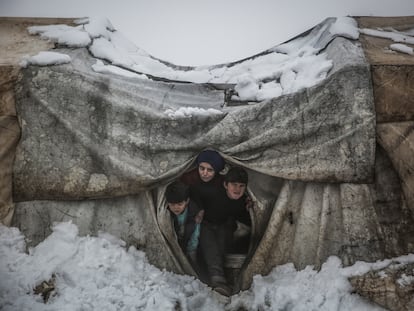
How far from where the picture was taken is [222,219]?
12.6ft

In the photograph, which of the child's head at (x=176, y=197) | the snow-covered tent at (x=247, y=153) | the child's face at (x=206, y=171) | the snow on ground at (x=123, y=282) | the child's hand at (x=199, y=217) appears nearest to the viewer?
the snow on ground at (x=123, y=282)

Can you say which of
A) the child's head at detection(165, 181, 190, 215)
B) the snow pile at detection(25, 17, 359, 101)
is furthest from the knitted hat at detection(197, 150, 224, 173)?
the snow pile at detection(25, 17, 359, 101)

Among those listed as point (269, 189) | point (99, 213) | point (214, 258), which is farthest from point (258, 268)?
point (99, 213)

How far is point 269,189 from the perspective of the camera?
140 inches

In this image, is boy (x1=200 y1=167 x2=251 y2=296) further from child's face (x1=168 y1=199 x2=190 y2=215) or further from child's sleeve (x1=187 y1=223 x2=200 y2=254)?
child's face (x1=168 y1=199 x2=190 y2=215)

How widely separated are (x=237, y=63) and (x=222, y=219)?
1.57 meters

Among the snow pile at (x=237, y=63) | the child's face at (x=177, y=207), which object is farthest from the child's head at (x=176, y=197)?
the snow pile at (x=237, y=63)

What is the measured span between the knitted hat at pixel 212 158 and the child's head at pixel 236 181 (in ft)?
0.41

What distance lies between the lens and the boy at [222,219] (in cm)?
359

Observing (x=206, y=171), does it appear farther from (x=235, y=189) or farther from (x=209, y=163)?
(x=235, y=189)

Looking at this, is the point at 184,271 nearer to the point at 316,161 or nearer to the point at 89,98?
the point at 316,161

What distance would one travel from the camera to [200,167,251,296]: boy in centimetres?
359

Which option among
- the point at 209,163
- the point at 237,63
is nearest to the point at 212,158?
the point at 209,163

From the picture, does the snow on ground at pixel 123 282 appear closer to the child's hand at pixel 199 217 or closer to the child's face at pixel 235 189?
the child's hand at pixel 199 217
